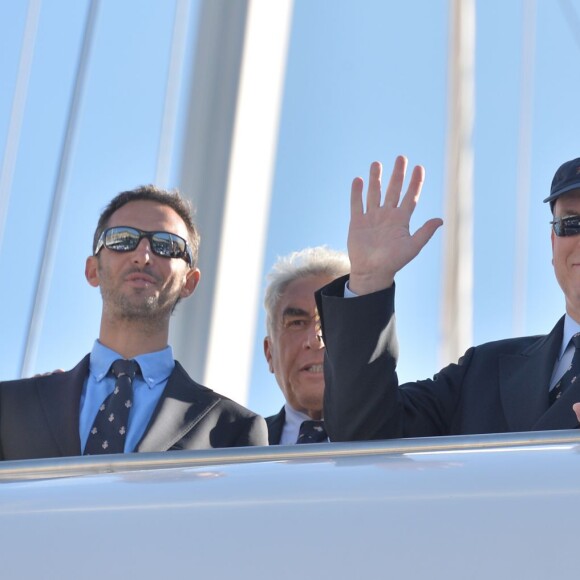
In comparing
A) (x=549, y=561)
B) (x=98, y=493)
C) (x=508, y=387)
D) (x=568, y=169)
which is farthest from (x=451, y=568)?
(x=568, y=169)

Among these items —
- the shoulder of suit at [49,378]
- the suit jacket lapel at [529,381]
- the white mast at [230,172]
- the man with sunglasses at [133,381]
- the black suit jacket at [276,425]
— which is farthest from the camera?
the white mast at [230,172]

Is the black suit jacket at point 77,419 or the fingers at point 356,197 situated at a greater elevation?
the fingers at point 356,197

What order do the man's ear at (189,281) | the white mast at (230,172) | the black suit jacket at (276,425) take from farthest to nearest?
the white mast at (230,172) → the black suit jacket at (276,425) → the man's ear at (189,281)

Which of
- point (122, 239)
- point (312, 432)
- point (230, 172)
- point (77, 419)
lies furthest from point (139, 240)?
point (230, 172)

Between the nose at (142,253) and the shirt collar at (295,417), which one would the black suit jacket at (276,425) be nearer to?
the shirt collar at (295,417)

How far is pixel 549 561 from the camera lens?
54.3 inches

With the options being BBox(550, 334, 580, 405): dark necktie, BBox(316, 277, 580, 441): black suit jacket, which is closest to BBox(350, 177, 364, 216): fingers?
BBox(316, 277, 580, 441): black suit jacket

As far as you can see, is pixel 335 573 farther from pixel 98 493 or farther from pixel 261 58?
pixel 261 58

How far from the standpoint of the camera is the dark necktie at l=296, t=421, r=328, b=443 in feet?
10.3

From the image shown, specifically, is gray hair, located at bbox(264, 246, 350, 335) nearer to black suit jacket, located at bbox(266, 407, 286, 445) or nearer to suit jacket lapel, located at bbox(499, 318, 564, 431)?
black suit jacket, located at bbox(266, 407, 286, 445)

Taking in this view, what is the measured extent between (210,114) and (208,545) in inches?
134

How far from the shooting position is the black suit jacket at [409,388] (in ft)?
7.79

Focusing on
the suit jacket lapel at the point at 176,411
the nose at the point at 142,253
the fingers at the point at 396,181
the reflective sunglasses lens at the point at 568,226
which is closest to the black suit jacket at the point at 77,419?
the suit jacket lapel at the point at 176,411

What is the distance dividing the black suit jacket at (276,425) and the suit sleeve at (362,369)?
2.92 feet
